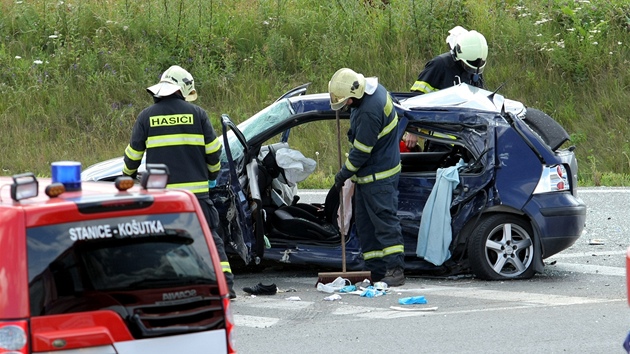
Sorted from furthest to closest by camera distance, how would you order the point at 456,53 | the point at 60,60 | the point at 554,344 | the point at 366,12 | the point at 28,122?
the point at 366,12 < the point at 60,60 < the point at 28,122 < the point at 456,53 < the point at 554,344

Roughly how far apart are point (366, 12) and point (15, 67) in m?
5.93

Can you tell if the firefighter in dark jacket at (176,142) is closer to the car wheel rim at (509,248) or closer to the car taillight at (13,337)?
the car wheel rim at (509,248)

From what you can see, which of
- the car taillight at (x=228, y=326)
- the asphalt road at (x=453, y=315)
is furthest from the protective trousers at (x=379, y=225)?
the car taillight at (x=228, y=326)

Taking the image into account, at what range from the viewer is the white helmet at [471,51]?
1003cm

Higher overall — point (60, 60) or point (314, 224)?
point (60, 60)

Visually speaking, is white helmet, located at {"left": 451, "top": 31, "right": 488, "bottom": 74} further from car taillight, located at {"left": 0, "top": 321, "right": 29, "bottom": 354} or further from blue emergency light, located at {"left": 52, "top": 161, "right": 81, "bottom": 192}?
car taillight, located at {"left": 0, "top": 321, "right": 29, "bottom": 354}

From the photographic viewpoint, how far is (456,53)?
10133 mm

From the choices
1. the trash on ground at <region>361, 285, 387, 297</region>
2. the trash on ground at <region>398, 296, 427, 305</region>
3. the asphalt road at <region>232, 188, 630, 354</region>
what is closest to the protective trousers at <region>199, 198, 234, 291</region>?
the asphalt road at <region>232, 188, 630, 354</region>

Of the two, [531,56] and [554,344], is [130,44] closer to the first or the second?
[531,56]

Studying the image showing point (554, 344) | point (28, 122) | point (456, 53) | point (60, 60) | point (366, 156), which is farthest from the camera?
point (60, 60)

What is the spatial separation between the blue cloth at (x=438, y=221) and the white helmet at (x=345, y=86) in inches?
36.8

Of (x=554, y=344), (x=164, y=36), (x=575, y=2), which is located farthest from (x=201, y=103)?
(x=554, y=344)

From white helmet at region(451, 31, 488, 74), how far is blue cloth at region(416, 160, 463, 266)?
176cm

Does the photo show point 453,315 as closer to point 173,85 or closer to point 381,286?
point 381,286
